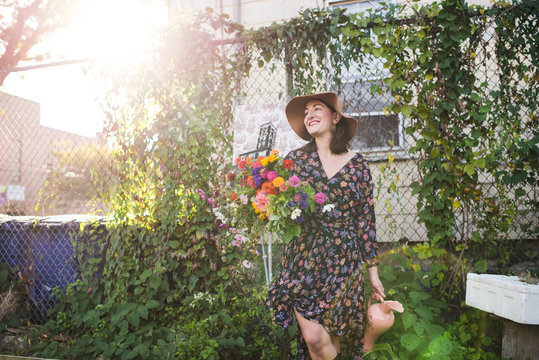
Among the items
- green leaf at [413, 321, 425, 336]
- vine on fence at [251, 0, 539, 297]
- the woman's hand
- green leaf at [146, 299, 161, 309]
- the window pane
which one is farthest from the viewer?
the window pane

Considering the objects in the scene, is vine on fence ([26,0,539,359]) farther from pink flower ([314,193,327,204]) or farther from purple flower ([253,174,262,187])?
pink flower ([314,193,327,204])

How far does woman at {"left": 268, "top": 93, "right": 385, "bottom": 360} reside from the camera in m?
2.25

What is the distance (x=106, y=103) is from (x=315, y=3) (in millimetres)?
3153

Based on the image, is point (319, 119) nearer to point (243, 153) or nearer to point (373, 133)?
point (243, 153)

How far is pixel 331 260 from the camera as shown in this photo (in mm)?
2287

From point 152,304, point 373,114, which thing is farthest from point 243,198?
point 373,114

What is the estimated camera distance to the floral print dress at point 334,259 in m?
2.26

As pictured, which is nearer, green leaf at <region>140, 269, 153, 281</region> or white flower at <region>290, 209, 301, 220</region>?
white flower at <region>290, 209, 301, 220</region>

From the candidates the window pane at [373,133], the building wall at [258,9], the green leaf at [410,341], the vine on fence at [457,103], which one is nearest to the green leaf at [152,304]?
the green leaf at [410,341]

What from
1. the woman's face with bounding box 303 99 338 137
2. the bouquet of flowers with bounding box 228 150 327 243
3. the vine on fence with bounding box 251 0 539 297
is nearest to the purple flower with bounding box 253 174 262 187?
the bouquet of flowers with bounding box 228 150 327 243

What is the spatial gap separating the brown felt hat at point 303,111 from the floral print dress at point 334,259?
24cm

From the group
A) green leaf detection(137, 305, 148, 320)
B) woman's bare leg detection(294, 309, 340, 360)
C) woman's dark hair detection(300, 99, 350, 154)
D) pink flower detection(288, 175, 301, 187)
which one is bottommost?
green leaf detection(137, 305, 148, 320)

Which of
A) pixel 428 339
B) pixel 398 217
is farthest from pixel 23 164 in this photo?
pixel 428 339

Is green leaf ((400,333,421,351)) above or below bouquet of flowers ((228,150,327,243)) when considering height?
below
